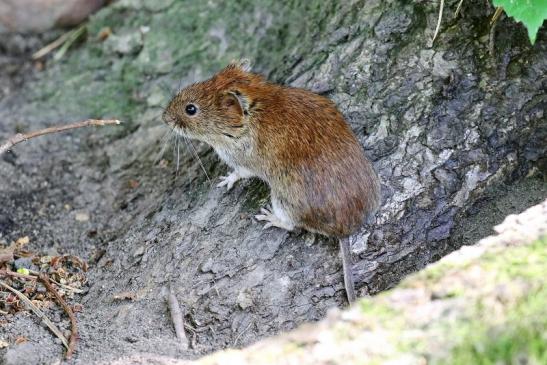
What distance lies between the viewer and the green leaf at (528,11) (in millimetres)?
3620

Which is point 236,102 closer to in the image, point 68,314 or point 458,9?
point 458,9

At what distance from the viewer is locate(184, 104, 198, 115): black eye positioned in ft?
16.2

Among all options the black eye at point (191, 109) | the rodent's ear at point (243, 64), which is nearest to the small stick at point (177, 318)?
the black eye at point (191, 109)

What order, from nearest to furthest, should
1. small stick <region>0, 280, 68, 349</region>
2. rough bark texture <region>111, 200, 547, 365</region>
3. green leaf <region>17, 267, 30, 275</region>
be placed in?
rough bark texture <region>111, 200, 547, 365</region> → small stick <region>0, 280, 68, 349</region> → green leaf <region>17, 267, 30, 275</region>

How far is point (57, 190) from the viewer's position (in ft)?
18.0

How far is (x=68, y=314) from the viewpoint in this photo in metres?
4.06

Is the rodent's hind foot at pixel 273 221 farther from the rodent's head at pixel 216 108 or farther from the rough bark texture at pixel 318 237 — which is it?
the rodent's head at pixel 216 108

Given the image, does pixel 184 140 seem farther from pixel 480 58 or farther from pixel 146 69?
pixel 480 58

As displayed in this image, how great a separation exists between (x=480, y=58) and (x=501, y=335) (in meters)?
2.14

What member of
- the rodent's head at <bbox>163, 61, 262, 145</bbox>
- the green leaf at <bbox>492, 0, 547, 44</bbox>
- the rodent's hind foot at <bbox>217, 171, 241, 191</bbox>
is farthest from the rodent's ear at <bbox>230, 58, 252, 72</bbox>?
the green leaf at <bbox>492, 0, 547, 44</bbox>

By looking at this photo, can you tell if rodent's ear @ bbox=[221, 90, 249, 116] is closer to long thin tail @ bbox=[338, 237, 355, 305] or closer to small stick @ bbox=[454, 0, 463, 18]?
long thin tail @ bbox=[338, 237, 355, 305]

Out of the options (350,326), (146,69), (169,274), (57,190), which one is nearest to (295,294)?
(169,274)

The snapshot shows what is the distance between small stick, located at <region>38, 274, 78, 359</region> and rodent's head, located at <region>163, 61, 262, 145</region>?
4.61ft

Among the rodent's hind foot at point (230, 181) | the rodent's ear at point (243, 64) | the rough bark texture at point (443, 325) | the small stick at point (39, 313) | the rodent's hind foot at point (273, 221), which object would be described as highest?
the rodent's ear at point (243, 64)
